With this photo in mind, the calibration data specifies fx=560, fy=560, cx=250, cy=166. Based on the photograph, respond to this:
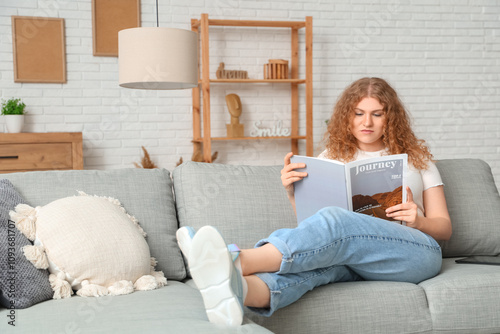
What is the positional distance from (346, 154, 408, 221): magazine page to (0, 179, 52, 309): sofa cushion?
0.99m

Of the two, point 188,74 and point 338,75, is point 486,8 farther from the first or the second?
point 188,74

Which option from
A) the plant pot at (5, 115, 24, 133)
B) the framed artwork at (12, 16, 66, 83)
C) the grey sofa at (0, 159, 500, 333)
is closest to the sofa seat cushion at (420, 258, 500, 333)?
the grey sofa at (0, 159, 500, 333)

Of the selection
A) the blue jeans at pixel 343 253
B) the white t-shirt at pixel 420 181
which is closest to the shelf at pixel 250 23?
the white t-shirt at pixel 420 181

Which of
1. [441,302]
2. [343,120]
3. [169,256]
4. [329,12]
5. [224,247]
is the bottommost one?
[441,302]

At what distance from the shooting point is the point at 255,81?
14.7ft

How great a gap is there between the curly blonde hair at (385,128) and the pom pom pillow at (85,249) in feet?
2.90

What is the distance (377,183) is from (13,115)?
3.21m

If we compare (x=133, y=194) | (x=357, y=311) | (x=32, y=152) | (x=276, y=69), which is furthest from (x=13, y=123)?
(x=357, y=311)

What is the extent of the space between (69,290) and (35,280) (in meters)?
0.11

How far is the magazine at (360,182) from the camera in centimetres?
181

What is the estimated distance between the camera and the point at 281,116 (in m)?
4.97

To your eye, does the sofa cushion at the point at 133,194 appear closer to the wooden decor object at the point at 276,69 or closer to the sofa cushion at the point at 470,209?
the sofa cushion at the point at 470,209

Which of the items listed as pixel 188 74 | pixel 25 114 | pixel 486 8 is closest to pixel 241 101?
pixel 25 114

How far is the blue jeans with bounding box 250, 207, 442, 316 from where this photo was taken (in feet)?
5.21
